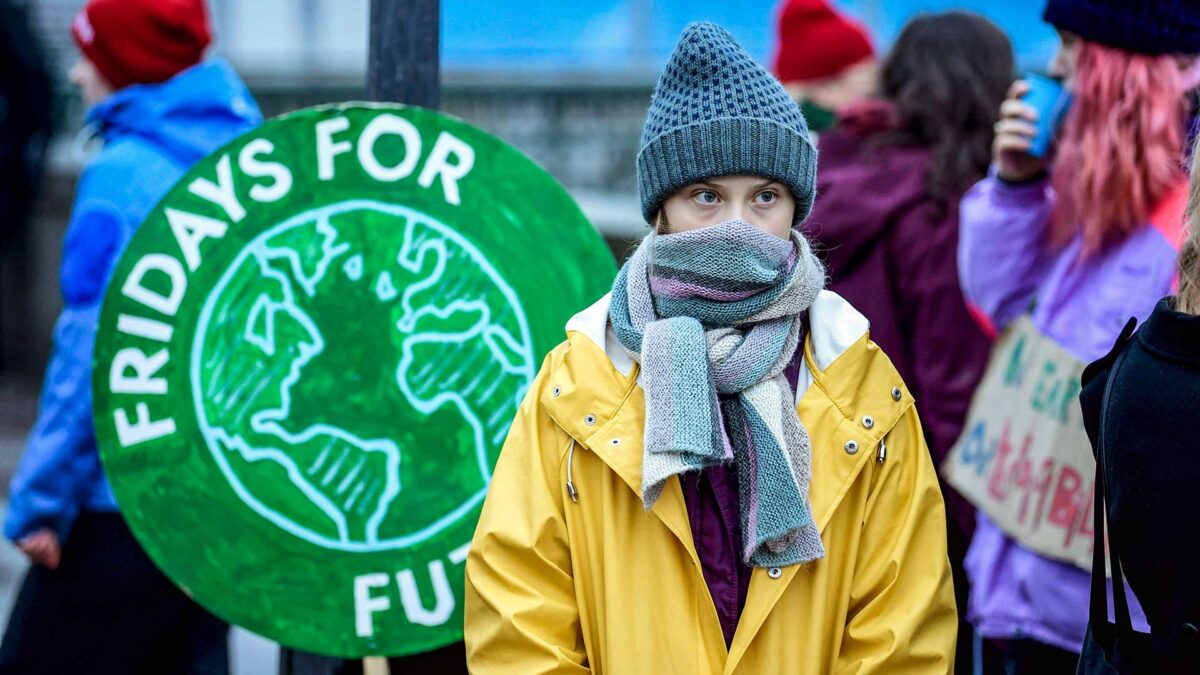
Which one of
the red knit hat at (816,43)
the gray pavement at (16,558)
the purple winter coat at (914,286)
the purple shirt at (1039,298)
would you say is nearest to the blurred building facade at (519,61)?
the gray pavement at (16,558)

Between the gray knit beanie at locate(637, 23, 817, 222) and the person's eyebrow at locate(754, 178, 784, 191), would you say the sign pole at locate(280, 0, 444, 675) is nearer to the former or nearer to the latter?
the gray knit beanie at locate(637, 23, 817, 222)

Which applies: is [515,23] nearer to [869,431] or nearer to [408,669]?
[408,669]

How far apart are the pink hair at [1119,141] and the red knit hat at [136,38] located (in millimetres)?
2163

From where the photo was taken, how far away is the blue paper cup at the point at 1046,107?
3227 millimetres

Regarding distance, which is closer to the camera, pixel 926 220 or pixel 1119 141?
pixel 1119 141

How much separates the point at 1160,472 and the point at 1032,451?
1.16 m

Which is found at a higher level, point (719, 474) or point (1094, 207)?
point (1094, 207)

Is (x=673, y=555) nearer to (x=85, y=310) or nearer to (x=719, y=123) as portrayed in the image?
(x=719, y=123)

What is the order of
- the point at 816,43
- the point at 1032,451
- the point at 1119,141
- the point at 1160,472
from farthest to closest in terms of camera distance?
1. the point at 816,43
2. the point at 1032,451
3. the point at 1119,141
4. the point at 1160,472

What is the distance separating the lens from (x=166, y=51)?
158 inches

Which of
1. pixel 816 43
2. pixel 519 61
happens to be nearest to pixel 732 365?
pixel 816 43

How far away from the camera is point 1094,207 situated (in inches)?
122

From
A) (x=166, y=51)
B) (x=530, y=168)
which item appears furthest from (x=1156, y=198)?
(x=166, y=51)

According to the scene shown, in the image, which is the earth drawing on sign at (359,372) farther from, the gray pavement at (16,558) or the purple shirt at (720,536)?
the gray pavement at (16,558)
